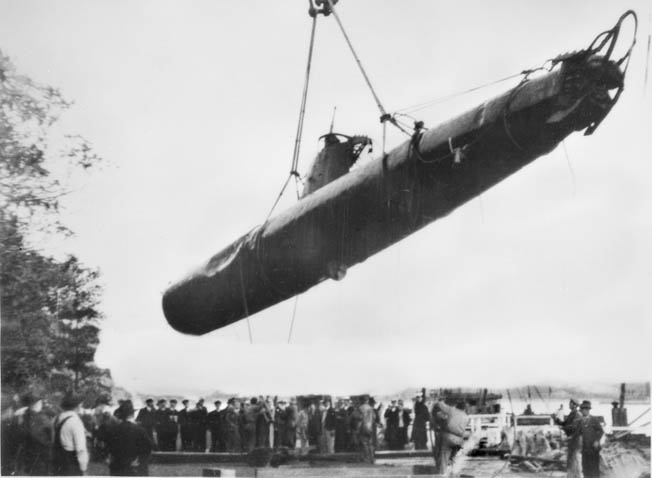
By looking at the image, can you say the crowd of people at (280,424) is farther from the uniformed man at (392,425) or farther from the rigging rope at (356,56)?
the rigging rope at (356,56)

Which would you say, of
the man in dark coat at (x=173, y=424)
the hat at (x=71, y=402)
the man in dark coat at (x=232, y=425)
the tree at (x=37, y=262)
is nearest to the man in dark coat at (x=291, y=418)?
the man in dark coat at (x=232, y=425)

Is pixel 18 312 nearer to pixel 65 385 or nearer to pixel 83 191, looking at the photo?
pixel 65 385

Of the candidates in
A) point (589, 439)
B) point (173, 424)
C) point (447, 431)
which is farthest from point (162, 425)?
point (589, 439)

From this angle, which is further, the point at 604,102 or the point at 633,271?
the point at 633,271

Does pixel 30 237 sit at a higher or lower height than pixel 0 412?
higher

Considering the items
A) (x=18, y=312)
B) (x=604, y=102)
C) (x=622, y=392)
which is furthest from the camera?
(x=18, y=312)

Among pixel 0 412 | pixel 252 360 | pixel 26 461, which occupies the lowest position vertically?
pixel 26 461

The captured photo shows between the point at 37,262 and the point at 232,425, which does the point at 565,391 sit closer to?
the point at 232,425

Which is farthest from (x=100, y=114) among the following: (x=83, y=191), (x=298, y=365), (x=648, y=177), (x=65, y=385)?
(x=648, y=177)
